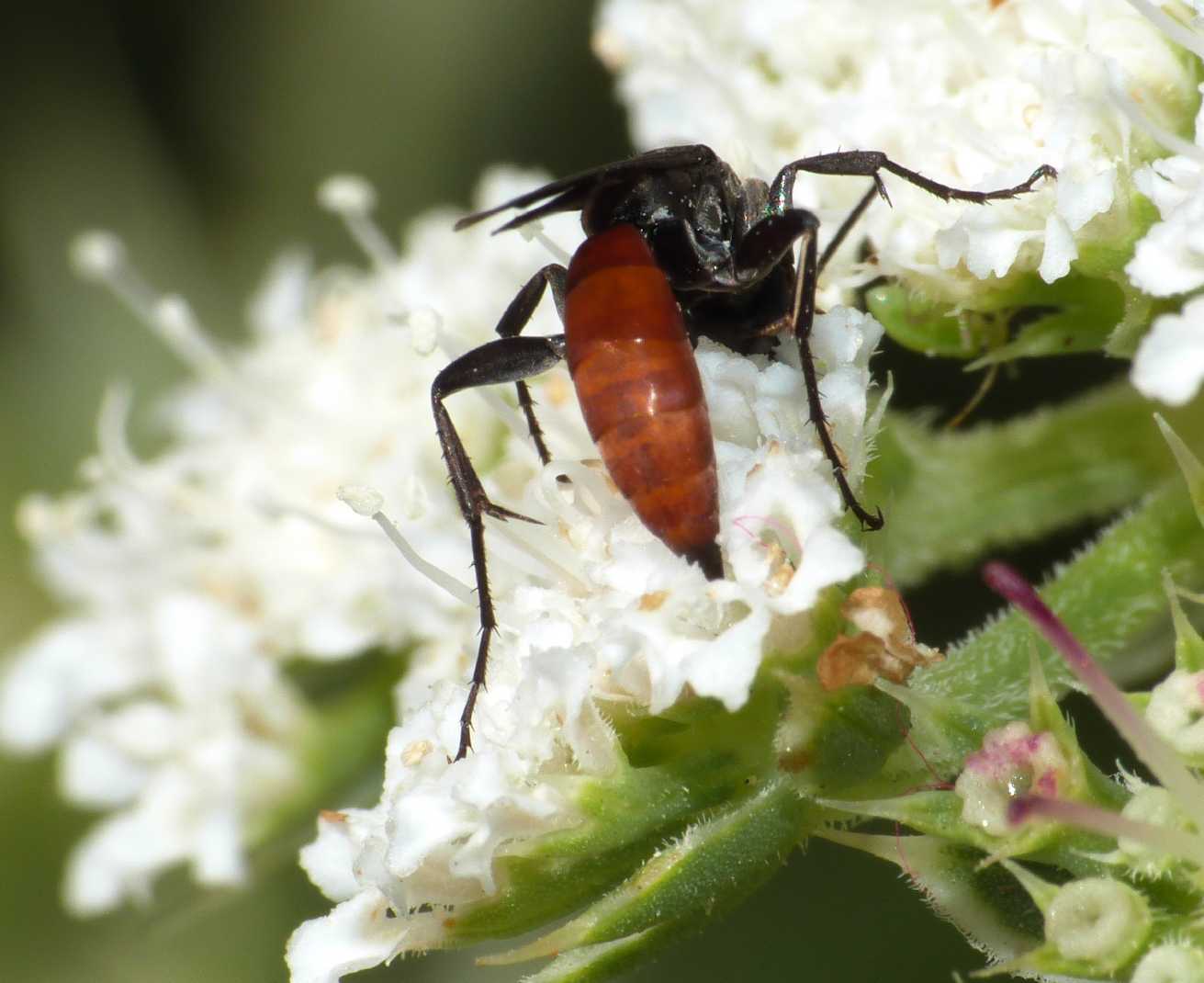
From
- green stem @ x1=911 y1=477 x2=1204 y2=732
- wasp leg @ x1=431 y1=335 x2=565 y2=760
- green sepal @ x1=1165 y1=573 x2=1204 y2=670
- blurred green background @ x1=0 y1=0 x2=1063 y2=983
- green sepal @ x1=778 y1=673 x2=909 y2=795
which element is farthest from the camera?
blurred green background @ x1=0 y1=0 x2=1063 y2=983

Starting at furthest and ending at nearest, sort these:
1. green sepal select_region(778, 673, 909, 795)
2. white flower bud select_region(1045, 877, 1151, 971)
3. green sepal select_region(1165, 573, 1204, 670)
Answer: green sepal select_region(778, 673, 909, 795) < green sepal select_region(1165, 573, 1204, 670) < white flower bud select_region(1045, 877, 1151, 971)

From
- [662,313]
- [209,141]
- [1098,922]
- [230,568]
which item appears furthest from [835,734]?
[209,141]

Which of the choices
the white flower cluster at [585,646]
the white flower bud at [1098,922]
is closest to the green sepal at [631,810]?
the white flower cluster at [585,646]

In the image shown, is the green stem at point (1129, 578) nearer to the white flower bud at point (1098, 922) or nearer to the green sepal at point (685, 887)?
the green sepal at point (685, 887)

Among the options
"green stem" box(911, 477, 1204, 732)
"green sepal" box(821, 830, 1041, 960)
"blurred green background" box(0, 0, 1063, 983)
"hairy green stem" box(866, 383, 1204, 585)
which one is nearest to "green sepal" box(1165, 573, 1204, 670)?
"green sepal" box(821, 830, 1041, 960)

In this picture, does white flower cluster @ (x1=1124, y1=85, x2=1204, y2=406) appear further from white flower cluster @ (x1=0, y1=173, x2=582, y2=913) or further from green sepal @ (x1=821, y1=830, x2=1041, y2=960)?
white flower cluster @ (x1=0, y1=173, x2=582, y2=913)

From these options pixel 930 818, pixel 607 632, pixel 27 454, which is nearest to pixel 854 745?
pixel 930 818

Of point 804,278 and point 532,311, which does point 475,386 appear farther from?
point 804,278
